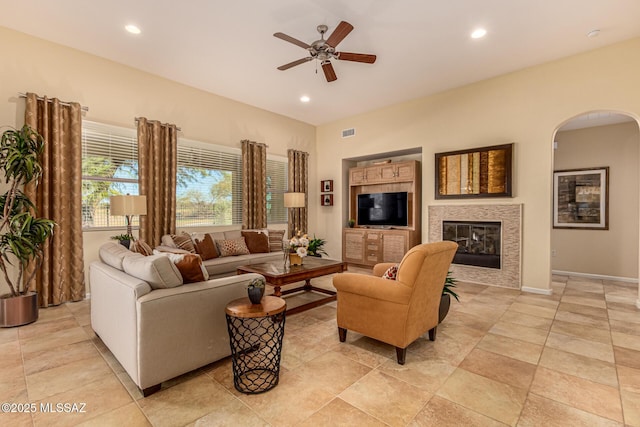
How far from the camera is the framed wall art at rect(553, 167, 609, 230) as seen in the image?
5340 mm

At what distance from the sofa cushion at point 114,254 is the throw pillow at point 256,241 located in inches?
101

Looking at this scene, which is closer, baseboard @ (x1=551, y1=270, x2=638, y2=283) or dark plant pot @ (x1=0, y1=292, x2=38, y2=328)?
dark plant pot @ (x1=0, y1=292, x2=38, y2=328)

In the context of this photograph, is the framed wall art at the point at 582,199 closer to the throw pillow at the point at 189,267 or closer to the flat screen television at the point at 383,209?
the flat screen television at the point at 383,209

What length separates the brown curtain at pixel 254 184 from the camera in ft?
18.9

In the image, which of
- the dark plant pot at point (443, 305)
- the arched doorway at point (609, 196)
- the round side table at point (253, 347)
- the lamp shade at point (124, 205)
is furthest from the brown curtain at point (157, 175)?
the arched doorway at point (609, 196)

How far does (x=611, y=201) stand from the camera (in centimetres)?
529

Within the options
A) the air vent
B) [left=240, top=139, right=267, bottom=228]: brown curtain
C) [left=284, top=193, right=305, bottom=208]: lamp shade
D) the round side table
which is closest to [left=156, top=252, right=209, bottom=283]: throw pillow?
the round side table

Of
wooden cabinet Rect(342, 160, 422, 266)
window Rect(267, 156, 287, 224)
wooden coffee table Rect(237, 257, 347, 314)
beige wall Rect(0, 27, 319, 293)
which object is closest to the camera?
wooden coffee table Rect(237, 257, 347, 314)

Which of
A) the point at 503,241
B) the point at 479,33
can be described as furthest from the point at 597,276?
the point at 479,33

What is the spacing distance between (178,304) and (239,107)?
4.63 metres

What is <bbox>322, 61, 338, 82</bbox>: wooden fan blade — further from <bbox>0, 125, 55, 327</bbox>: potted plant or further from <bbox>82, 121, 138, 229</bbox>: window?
<bbox>0, 125, 55, 327</bbox>: potted plant

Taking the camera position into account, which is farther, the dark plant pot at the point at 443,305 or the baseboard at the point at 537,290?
the baseboard at the point at 537,290

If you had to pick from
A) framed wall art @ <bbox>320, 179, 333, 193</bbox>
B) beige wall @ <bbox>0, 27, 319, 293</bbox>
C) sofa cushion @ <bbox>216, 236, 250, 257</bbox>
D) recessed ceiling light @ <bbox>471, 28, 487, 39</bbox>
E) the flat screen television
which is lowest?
sofa cushion @ <bbox>216, 236, 250, 257</bbox>

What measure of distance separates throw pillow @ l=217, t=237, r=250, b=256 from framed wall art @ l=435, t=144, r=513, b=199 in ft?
11.5
